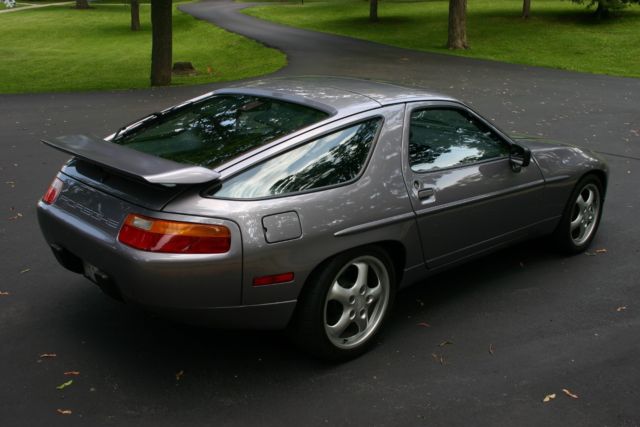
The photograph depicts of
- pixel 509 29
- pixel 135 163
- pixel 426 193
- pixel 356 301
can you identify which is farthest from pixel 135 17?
pixel 356 301

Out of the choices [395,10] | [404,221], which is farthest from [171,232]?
[395,10]

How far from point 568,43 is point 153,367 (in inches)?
1233

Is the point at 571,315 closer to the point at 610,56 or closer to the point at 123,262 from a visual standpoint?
the point at 123,262

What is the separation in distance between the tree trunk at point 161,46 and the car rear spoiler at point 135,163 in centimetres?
Result: 1521

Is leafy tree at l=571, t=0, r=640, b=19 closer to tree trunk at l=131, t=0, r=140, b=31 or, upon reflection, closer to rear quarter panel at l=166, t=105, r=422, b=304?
tree trunk at l=131, t=0, r=140, b=31

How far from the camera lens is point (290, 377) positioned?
3.96 meters

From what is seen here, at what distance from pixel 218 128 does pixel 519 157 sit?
2.19 meters

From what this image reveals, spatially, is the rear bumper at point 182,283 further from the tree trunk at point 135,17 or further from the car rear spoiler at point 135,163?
the tree trunk at point 135,17

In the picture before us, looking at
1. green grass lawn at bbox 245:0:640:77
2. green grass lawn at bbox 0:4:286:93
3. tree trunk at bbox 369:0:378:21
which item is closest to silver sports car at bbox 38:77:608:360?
green grass lawn at bbox 0:4:286:93

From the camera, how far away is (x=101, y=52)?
32.3m

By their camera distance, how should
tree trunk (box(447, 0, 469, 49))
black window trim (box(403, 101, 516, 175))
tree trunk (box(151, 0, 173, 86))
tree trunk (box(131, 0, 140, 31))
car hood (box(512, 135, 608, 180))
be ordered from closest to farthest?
black window trim (box(403, 101, 516, 175)) → car hood (box(512, 135, 608, 180)) → tree trunk (box(151, 0, 173, 86)) → tree trunk (box(447, 0, 469, 49)) → tree trunk (box(131, 0, 140, 31))

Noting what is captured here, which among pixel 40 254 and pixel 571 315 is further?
pixel 40 254

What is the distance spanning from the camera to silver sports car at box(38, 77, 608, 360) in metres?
3.61

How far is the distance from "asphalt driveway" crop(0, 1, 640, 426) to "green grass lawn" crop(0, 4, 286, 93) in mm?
14464
